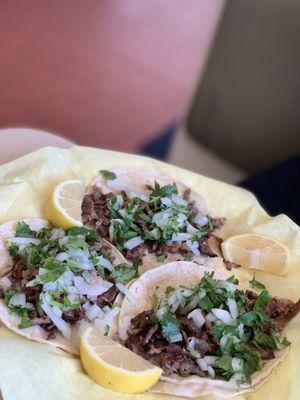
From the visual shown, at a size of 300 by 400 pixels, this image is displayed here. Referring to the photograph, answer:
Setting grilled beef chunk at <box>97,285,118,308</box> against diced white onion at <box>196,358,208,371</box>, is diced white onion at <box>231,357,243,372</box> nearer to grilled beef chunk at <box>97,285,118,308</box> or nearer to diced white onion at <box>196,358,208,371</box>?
diced white onion at <box>196,358,208,371</box>

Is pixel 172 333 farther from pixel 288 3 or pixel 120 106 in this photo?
pixel 120 106

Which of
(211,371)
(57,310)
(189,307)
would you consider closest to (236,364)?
(211,371)

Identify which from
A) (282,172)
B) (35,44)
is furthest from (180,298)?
(35,44)

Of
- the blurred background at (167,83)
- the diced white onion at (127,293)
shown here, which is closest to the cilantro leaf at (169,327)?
the diced white onion at (127,293)

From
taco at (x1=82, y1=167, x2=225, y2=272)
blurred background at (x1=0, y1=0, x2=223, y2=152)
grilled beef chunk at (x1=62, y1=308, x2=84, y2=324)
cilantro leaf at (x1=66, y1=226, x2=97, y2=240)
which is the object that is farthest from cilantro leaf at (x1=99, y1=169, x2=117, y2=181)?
blurred background at (x1=0, y1=0, x2=223, y2=152)

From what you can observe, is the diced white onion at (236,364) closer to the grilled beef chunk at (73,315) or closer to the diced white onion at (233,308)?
the diced white onion at (233,308)

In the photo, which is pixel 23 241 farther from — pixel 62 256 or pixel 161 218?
pixel 161 218
